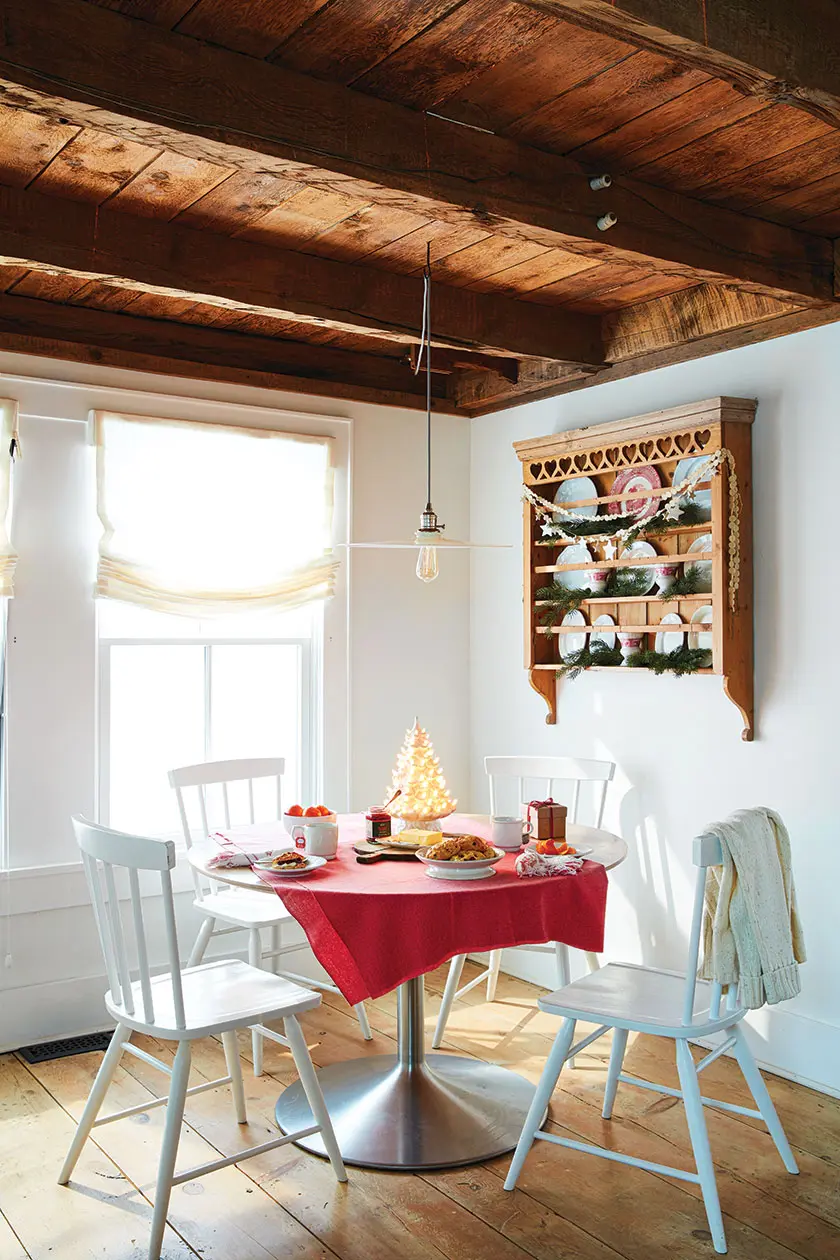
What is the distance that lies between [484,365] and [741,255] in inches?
57.5

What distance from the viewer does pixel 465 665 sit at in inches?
184

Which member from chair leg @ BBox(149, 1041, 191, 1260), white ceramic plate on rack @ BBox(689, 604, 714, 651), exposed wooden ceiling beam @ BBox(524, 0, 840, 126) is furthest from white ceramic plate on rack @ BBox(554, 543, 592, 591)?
chair leg @ BBox(149, 1041, 191, 1260)

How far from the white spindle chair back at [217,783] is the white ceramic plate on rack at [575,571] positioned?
1.25 metres

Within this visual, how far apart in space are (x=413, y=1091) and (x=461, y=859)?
848 millimetres

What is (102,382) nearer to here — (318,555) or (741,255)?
(318,555)

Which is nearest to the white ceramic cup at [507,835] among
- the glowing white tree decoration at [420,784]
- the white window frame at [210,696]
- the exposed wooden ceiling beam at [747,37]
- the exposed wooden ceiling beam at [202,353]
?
the glowing white tree decoration at [420,784]

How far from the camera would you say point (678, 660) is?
3502 millimetres

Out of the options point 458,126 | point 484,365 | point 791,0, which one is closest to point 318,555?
point 484,365

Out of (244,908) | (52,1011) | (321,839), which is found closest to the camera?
(321,839)

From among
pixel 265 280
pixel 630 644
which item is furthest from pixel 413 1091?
pixel 265 280

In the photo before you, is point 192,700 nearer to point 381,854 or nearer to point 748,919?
point 381,854

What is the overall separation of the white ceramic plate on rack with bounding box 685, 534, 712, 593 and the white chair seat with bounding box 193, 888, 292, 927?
5.50ft

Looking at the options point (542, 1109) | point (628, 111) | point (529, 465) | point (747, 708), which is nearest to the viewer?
point (628, 111)

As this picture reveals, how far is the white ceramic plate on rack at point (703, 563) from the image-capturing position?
3.49 m
